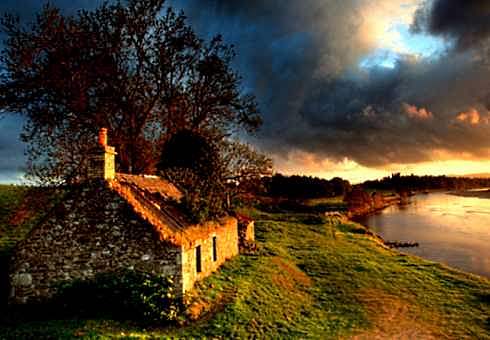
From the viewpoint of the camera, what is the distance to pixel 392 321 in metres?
17.8

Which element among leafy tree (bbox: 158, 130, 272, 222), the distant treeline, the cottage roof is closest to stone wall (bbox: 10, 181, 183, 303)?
the cottage roof

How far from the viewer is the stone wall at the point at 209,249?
52.0ft

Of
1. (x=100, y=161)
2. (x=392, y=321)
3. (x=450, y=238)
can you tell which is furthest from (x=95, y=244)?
(x=450, y=238)

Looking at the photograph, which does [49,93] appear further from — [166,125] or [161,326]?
[161,326]

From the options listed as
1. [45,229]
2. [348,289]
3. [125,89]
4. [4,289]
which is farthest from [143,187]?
[348,289]

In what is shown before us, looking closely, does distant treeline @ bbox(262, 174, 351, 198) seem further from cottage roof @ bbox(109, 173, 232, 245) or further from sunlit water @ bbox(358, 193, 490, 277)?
cottage roof @ bbox(109, 173, 232, 245)

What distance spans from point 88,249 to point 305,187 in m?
90.0

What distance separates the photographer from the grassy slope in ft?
46.1

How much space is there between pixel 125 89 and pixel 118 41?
10.4ft

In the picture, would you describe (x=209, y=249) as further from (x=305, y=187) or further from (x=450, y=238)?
(x=305, y=187)

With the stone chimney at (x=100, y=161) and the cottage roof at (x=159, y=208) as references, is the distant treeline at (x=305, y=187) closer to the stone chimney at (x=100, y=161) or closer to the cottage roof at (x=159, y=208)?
the cottage roof at (x=159, y=208)

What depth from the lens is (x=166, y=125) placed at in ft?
99.3

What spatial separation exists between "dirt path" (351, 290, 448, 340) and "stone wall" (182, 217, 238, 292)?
22.9 ft

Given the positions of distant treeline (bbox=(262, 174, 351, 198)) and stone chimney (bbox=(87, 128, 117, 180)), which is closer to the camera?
stone chimney (bbox=(87, 128, 117, 180))
